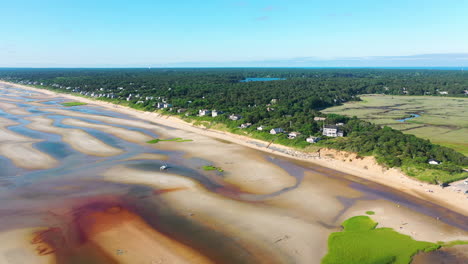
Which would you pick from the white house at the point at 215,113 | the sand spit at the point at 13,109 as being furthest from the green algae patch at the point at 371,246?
the sand spit at the point at 13,109

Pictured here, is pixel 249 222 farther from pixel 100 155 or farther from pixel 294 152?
pixel 100 155

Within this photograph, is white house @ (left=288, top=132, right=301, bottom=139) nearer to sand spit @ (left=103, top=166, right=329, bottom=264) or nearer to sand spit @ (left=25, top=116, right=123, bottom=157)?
sand spit @ (left=103, top=166, right=329, bottom=264)

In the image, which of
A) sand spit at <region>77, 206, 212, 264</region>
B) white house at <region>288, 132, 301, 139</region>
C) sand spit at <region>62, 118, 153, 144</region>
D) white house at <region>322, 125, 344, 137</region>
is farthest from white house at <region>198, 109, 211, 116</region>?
sand spit at <region>77, 206, 212, 264</region>

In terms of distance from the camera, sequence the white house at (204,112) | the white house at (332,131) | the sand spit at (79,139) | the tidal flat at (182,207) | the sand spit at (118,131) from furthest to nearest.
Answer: the white house at (204,112)
the sand spit at (118,131)
the white house at (332,131)
the sand spit at (79,139)
the tidal flat at (182,207)

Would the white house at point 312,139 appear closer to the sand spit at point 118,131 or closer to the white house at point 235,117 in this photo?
the white house at point 235,117

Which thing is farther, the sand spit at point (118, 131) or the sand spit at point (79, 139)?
the sand spit at point (118, 131)

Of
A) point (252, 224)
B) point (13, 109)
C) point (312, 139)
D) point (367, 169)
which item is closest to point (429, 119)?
point (312, 139)
